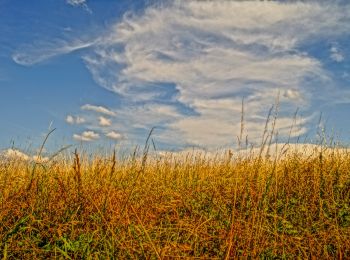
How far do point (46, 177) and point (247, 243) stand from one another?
363 centimetres

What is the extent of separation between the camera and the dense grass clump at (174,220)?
3.60 metres

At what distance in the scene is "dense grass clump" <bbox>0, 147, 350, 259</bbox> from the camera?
360 cm

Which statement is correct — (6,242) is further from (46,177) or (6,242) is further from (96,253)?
(46,177)

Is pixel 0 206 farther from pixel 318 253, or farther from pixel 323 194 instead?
pixel 323 194

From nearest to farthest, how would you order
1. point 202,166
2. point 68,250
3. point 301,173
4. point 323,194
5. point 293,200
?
point 68,250 < point 293,200 < point 323,194 < point 301,173 < point 202,166

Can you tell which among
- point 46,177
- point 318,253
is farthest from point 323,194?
point 46,177

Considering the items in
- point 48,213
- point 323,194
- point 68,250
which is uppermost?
point 323,194

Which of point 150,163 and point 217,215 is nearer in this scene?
point 217,215

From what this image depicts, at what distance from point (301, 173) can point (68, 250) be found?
175 inches

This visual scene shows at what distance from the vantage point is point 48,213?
4.52m

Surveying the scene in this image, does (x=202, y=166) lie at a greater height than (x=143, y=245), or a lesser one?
greater

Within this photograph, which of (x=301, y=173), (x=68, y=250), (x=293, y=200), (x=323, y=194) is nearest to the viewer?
(x=68, y=250)

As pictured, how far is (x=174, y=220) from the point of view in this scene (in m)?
4.82

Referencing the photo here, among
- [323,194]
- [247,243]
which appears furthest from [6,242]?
[323,194]
